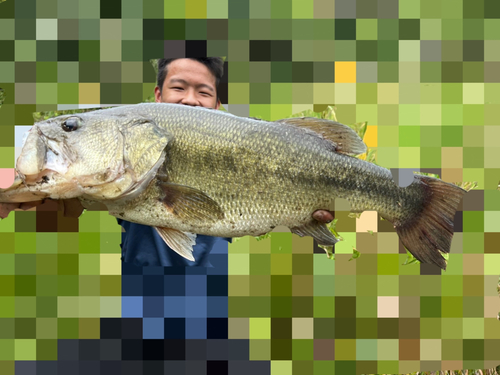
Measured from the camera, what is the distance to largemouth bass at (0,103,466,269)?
2.53 m

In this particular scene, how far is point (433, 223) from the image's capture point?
10.2 feet

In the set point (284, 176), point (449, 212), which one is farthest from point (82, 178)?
point (449, 212)

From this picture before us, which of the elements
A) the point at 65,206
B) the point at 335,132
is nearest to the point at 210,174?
the point at 335,132

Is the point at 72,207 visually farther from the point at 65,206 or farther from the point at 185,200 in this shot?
the point at 185,200

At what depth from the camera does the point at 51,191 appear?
245cm

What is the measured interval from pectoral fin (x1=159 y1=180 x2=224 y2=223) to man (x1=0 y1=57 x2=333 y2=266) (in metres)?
0.99

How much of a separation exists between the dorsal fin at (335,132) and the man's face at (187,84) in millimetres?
953

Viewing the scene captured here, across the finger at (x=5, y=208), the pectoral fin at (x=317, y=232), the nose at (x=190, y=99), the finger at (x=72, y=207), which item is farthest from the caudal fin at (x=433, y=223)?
the finger at (x=5, y=208)

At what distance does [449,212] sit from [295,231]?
3.97ft

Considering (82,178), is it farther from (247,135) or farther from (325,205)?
(325,205)

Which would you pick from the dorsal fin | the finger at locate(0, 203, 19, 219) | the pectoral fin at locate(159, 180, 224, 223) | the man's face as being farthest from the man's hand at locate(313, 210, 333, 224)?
the finger at locate(0, 203, 19, 219)

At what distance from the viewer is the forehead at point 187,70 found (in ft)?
11.5

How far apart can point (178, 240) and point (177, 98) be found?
1.35 m

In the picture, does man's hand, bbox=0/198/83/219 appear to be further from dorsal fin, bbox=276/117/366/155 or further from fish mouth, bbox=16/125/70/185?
dorsal fin, bbox=276/117/366/155
